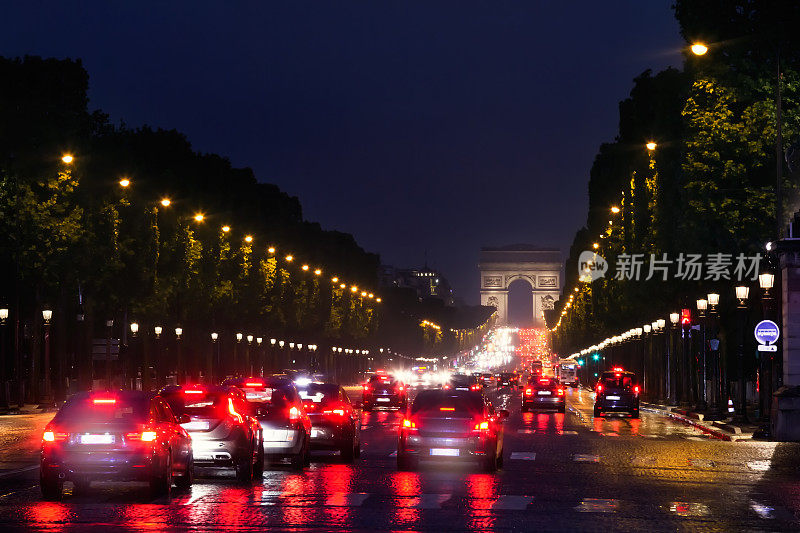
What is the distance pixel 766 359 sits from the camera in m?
46.5

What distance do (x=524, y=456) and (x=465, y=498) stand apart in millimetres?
11835

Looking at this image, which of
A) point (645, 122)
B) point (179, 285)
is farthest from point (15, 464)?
point (645, 122)

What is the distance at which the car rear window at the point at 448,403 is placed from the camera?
2802 cm

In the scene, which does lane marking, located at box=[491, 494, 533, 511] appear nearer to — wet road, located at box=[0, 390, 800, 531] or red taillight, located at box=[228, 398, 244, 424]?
wet road, located at box=[0, 390, 800, 531]

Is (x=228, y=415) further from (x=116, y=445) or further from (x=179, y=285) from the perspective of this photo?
(x=179, y=285)

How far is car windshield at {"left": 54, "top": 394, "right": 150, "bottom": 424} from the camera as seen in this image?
20766mm

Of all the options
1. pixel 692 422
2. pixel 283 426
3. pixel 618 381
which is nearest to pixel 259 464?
pixel 283 426

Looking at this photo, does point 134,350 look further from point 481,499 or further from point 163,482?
point 481,499

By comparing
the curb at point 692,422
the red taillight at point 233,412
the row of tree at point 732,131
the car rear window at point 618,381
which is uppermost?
the row of tree at point 732,131

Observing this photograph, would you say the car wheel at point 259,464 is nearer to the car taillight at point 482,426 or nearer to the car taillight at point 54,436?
the car taillight at point 482,426

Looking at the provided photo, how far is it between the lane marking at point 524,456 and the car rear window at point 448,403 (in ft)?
14.5

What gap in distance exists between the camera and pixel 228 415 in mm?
23875

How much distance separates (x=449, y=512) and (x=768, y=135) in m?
31.5

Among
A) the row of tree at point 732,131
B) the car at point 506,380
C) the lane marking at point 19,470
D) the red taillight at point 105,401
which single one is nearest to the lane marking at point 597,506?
the red taillight at point 105,401
